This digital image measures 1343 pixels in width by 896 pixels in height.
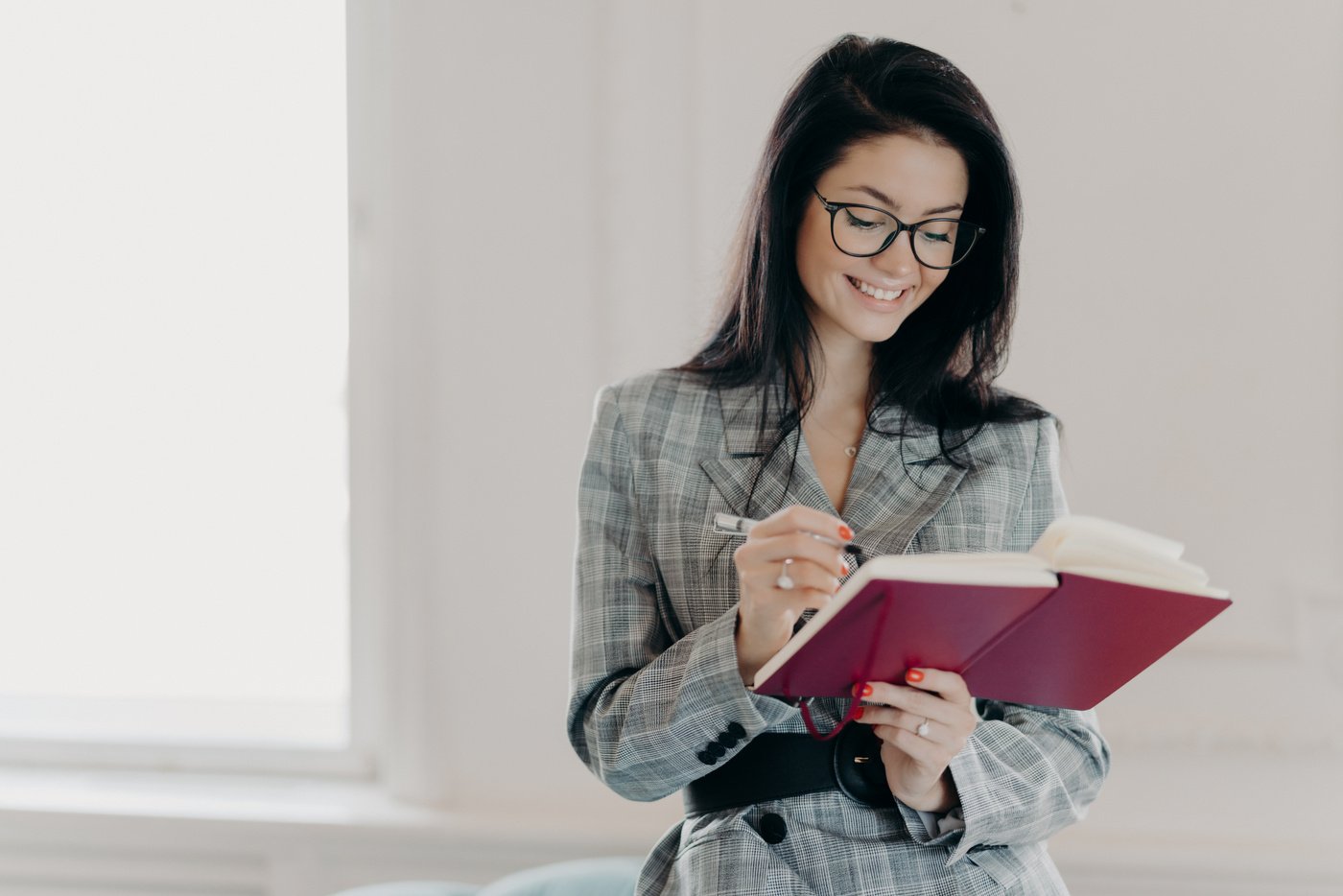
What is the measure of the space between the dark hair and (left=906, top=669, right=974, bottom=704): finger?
342 millimetres

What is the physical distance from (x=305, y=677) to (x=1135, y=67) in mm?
1935

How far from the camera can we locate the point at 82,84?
2.48 m

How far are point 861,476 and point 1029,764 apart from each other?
0.35 meters

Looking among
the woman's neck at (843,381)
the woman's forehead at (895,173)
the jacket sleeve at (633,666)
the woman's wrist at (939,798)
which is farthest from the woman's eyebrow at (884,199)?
the woman's wrist at (939,798)

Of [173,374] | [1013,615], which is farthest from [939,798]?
[173,374]

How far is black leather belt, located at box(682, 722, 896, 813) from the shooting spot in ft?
4.07

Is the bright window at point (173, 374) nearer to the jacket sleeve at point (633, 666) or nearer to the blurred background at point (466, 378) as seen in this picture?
the blurred background at point (466, 378)

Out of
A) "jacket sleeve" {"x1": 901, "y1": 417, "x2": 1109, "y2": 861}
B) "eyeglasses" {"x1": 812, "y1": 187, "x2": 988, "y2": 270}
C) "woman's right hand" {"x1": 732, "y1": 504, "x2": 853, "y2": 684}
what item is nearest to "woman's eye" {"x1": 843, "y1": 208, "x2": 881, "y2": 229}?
"eyeglasses" {"x1": 812, "y1": 187, "x2": 988, "y2": 270}

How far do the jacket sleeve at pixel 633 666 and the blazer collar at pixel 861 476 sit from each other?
0.37ft

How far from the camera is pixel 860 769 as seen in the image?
48.9 inches

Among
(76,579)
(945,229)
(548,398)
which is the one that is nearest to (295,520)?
(76,579)

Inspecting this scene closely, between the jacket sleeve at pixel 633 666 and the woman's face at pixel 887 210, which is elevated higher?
the woman's face at pixel 887 210

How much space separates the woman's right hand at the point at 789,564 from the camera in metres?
1.01

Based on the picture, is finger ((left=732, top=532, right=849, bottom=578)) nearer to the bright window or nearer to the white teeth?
the white teeth
